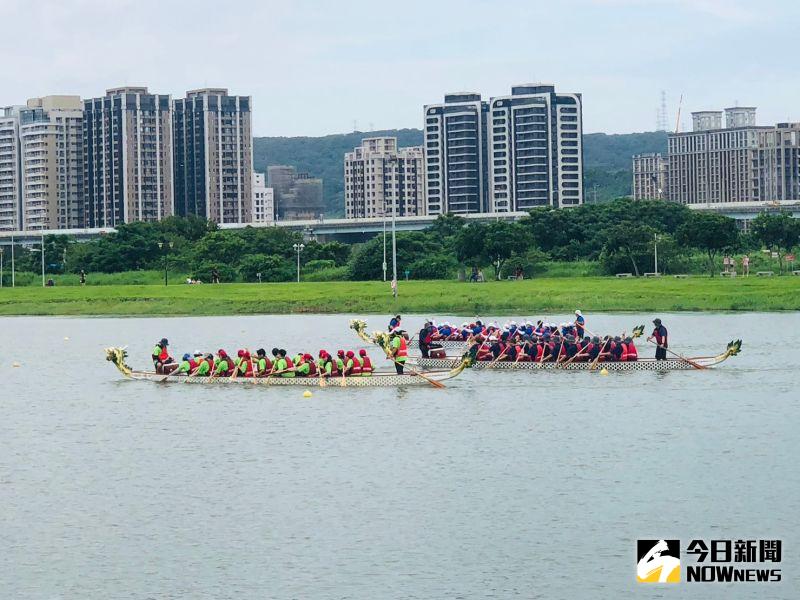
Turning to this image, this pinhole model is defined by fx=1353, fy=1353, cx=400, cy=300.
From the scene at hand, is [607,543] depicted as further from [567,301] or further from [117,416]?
[567,301]

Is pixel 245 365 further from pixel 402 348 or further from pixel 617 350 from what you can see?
pixel 617 350

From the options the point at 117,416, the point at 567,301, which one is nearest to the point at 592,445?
the point at 117,416

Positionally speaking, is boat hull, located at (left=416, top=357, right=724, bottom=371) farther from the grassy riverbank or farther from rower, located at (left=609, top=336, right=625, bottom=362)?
the grassy riverbank

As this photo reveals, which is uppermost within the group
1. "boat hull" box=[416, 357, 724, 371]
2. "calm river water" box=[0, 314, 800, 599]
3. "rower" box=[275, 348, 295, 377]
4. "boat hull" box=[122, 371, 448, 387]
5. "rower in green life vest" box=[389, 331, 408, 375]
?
"rower in green life vest" box=[389, 331, 408, 375]

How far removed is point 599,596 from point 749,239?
334 ft

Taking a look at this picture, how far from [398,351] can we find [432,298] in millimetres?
40279

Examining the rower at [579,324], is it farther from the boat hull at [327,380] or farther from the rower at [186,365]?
the rower at [186,365]

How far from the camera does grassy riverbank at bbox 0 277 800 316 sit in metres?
77.4

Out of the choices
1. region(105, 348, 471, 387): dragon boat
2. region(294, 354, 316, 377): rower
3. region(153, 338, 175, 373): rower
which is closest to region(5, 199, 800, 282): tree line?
region(153, 338, 175, 373): rower

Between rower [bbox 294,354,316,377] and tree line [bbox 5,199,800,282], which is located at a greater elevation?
tree line [bbox 5,199,800,282]

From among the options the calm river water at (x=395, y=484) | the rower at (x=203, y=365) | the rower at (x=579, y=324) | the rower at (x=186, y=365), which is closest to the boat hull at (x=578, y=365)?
the calm river water at (x=395, y=484)

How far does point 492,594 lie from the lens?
830 inches

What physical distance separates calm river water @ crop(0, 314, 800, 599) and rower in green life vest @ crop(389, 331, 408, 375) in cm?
112

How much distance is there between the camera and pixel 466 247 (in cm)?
10694
